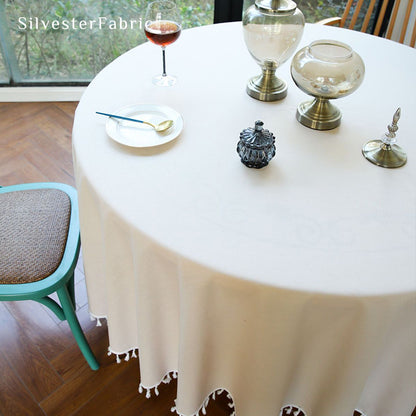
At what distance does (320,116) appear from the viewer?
3.31 ft

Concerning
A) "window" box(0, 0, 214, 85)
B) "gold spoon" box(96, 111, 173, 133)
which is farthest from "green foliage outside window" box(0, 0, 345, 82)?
"gold spoon" box(96, 111, 173, 133)

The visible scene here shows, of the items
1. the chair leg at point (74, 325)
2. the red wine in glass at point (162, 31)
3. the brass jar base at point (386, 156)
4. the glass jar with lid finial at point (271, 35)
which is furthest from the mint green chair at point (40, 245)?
the brass jar base at point (386, 156)

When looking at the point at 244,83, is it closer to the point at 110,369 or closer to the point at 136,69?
the point at 136,69

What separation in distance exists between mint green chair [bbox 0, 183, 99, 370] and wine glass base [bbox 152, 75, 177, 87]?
0.37 m

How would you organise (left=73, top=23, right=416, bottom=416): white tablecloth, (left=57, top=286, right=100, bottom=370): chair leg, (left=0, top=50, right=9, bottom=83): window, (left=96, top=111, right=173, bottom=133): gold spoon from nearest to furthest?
(left=73, top=23, right=416, bottom=416): white tablecloth, (left=96, top=111, right=173, bottom=133): gold spoon, (left=57, top=286, right=100, bottom=370): chair leg, (left=0, top=50, right=9, bottom=83): window

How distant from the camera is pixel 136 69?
1213 millimetres

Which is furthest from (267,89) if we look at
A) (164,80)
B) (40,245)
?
(40,245)

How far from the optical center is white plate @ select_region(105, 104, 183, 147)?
96cm

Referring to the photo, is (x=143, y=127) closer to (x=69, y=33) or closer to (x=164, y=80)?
(x=164, y=80)

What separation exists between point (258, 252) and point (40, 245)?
59cm

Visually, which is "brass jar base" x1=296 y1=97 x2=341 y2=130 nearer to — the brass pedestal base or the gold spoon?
the brass pedestal base

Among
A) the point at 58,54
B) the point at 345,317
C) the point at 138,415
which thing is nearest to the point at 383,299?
the point at 345,317

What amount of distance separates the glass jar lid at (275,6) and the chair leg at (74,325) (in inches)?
31.2

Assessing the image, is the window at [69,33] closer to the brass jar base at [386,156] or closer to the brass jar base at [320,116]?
the brass jar base at [320,116]
